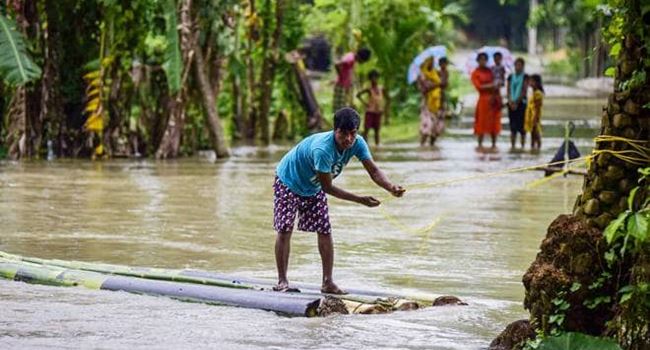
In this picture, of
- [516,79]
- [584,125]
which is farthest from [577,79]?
[516,79]

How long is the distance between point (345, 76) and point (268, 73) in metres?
1.46

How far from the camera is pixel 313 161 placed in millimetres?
8750

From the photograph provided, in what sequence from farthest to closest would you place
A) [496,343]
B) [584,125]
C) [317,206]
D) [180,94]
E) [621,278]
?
[584,125] → [180,94] → [317,206] → [496,343] → [621,278]

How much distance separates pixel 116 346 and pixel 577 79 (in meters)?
41.6

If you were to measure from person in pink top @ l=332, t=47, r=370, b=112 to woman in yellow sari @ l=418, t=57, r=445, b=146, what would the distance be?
4.61 ft

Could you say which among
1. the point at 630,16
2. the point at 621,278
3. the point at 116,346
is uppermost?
the point at 630,16

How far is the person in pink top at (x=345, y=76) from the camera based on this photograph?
2417 centimetres

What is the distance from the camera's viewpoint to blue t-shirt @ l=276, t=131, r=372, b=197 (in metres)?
8.61

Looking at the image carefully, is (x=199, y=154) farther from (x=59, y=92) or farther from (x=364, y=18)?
(x=364, y=18)

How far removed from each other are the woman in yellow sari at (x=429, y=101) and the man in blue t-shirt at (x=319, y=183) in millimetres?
13913

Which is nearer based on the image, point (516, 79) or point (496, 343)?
point (496, 343)

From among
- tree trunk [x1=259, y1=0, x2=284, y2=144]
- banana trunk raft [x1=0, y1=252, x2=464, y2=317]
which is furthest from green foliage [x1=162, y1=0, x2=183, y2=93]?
banana trunk raft [x1=0, y1=252, x2=464, y2=317]

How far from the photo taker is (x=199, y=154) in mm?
21219

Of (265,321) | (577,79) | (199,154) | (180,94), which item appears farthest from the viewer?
(577,79)
